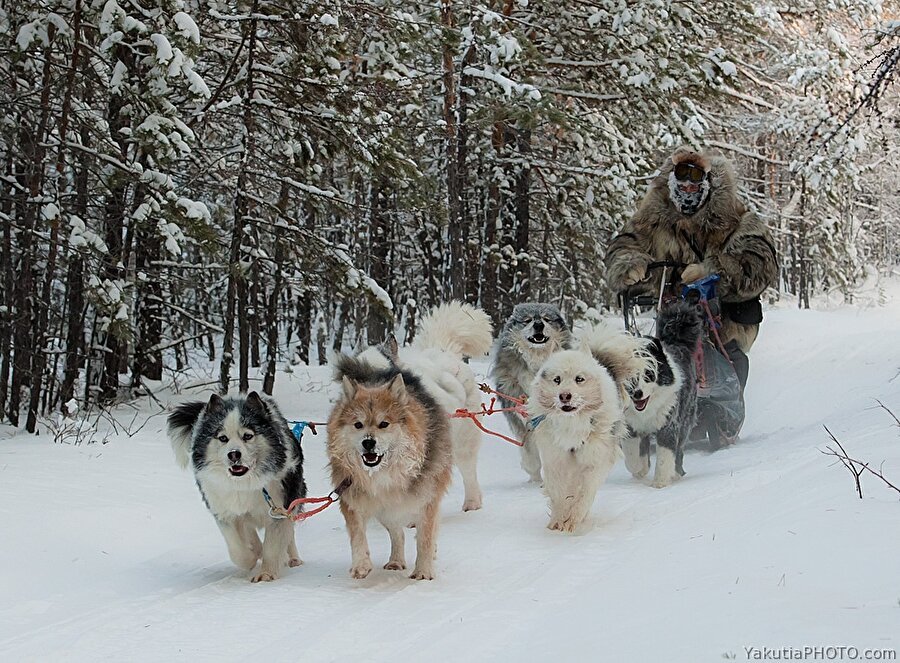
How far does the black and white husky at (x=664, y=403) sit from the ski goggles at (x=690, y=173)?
1.45m

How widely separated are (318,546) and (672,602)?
3145 millimetres

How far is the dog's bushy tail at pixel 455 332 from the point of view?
7.26 meters

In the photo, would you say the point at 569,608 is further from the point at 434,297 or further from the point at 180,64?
the point at 434,297

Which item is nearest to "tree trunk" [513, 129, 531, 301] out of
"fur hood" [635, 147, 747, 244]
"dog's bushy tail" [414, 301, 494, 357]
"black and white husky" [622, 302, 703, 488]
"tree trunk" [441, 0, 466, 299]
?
"tree trunk" [441, 0, 466, 299]

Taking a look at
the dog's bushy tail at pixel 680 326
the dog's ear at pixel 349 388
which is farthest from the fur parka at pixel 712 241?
the dog's ear at pixel 349 388

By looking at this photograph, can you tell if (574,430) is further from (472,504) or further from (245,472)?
(245,472)

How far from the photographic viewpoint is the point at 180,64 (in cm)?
853

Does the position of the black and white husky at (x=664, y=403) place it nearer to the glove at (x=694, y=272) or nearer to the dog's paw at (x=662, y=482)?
the dog's paw at (x=662, y=482)

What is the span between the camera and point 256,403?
5.21 meters

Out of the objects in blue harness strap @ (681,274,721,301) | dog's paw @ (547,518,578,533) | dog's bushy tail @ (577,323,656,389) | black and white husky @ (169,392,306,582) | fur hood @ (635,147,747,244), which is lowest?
dog's paw @ (547,518,578,533)

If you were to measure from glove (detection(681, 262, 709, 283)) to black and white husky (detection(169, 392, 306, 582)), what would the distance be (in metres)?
4.79

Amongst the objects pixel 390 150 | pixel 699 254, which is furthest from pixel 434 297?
pixel 699 254

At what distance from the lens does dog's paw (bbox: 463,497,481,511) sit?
685 cm

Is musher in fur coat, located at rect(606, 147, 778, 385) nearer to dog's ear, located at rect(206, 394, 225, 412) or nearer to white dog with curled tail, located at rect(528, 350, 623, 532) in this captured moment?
white dog with curled tail, located at rect(528, 350, 623, 532)
